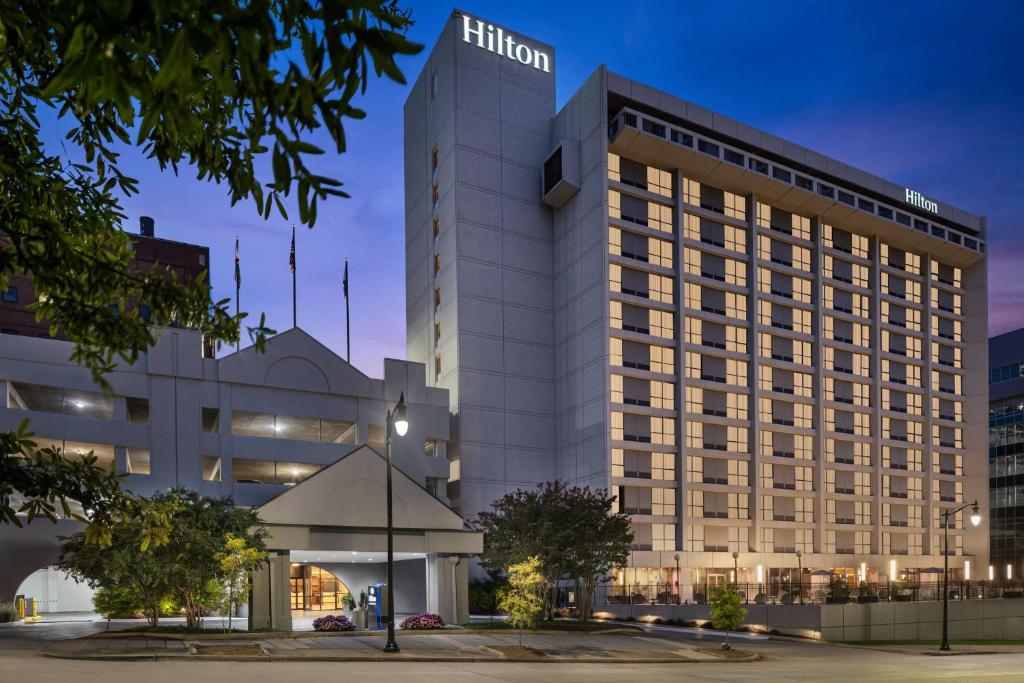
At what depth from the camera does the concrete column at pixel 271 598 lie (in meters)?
37.9

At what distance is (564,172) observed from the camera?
247ft

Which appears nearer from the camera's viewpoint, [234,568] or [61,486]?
[61,486]

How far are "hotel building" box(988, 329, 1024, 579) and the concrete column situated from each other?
9105 cm

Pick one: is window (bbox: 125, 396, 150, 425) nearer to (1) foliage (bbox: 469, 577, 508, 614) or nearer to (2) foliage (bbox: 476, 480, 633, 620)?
(2) foliage (bbox: 476, 480, 633, 620)

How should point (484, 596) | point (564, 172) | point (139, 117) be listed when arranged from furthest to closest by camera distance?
1. point (564, 172)
2. point (484, 596)
3. point (139, 117)

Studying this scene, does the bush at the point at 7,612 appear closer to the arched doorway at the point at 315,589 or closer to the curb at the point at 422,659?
the arched doorway at the point at 315,589

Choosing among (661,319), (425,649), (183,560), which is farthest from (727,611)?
(661,319)

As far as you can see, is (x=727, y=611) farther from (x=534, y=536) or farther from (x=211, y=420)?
(x=211, y=420)

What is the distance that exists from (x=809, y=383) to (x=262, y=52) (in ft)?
284

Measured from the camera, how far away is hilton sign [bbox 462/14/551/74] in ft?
256

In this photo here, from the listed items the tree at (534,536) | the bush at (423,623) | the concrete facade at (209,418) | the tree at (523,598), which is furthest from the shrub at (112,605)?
the tree at (523,598)

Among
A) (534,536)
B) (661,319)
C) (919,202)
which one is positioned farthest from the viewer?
(919,202)

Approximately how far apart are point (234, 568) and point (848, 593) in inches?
1412

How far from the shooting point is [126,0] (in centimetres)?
369
